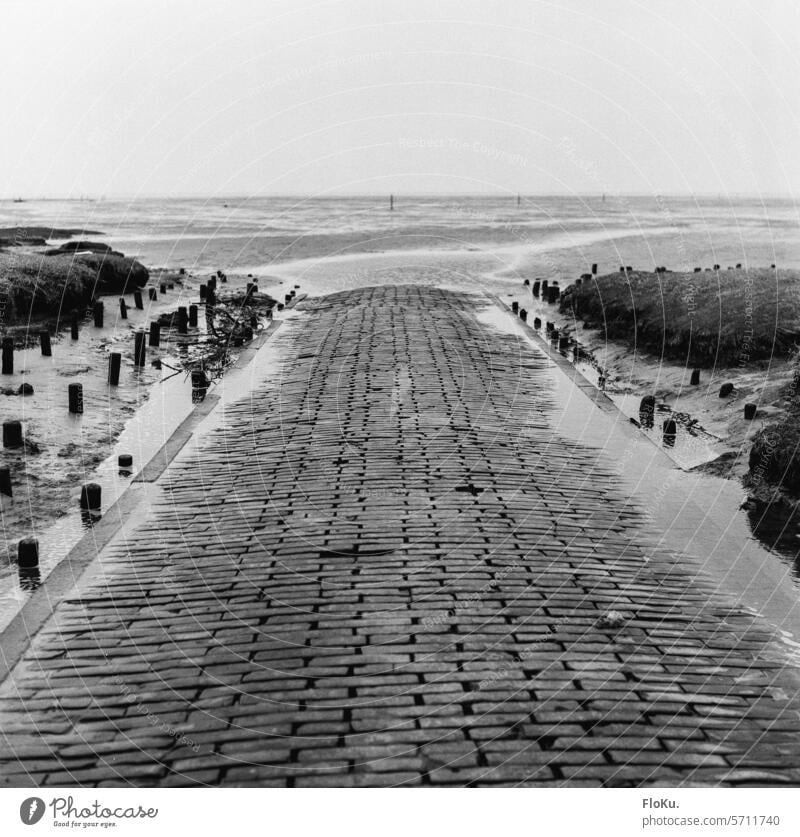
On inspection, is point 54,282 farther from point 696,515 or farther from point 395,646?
point 395,646

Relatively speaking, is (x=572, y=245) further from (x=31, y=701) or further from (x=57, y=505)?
(x=31, y=701)

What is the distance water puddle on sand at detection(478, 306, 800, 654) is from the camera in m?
8.54

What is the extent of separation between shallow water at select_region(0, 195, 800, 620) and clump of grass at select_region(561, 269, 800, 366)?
1.17 metres

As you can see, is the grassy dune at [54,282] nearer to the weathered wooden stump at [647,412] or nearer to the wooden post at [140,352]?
the wooden post at [140,352]

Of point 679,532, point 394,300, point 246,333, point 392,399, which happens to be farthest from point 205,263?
point 679,532

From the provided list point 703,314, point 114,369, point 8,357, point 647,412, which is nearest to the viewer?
point 647,412

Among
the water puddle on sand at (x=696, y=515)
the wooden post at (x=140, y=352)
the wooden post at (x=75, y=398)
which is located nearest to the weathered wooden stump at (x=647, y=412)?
the water puddle on sand at (x=696, y=515)

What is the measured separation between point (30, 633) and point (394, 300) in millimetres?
21971

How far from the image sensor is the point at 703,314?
71.3ft

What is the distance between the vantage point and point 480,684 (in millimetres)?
6328
